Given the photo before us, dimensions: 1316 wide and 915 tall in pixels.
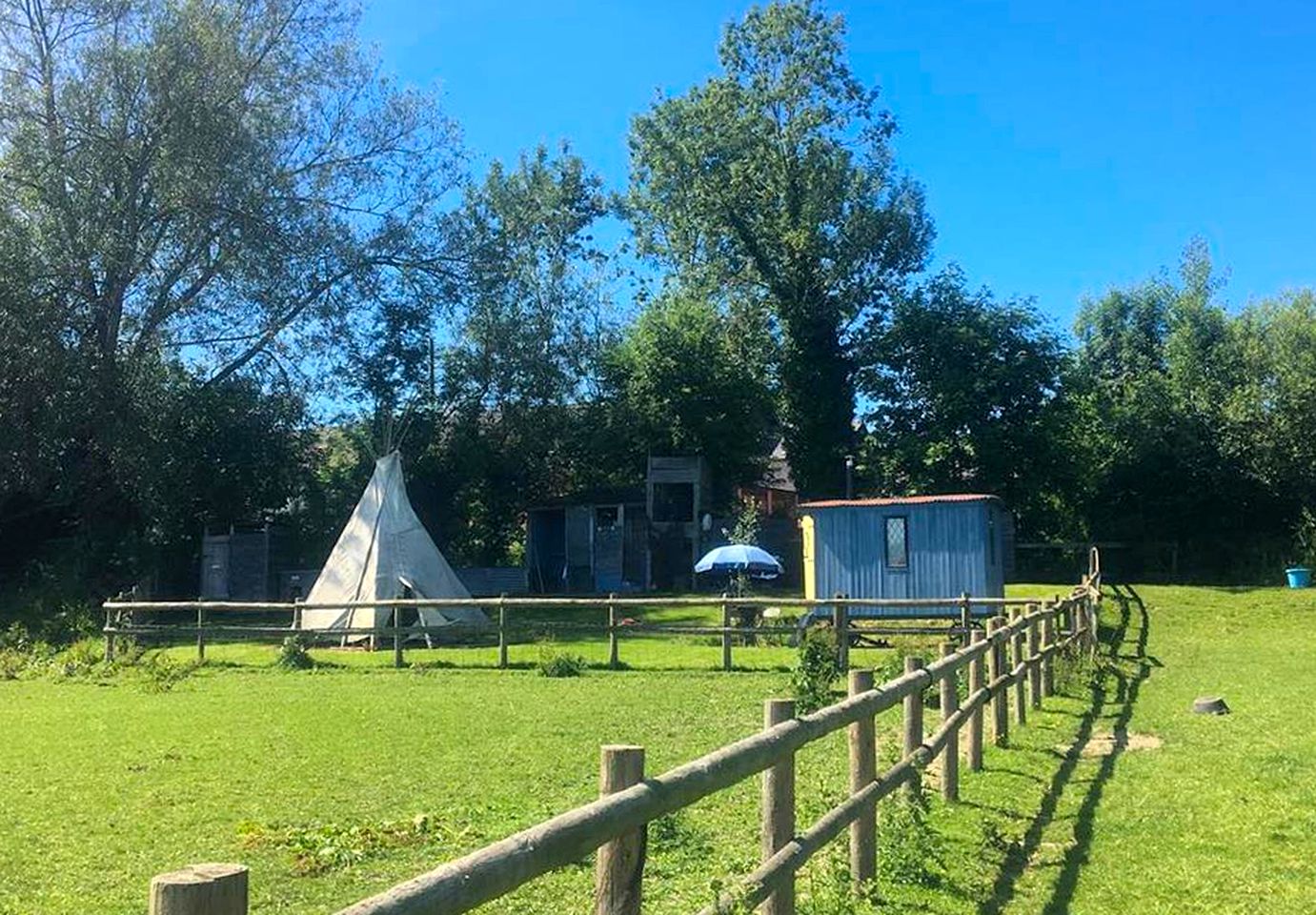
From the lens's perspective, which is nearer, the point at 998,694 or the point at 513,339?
the point at 998,694

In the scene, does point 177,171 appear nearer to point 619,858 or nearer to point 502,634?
point 502,634

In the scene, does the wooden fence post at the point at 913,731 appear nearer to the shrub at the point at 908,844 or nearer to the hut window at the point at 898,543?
the shrub at the point at 908,844

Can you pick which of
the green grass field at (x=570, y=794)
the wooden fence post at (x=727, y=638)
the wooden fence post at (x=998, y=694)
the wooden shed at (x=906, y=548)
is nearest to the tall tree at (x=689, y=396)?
the wooden shed at (x=906, y=548)

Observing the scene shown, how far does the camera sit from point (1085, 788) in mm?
8289

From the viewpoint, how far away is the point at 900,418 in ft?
129

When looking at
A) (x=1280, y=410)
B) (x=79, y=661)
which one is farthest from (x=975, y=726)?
(x=1280, y=410)

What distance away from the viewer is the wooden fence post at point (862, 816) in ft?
18.9

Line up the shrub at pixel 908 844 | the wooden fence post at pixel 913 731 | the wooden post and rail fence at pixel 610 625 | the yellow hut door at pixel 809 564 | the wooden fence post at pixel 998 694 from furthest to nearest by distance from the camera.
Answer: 1. the yellow hut door at pixel 809 564
2. the wooden post and rail fence at pixel 610 625
3. the wooden fence post at pixel 998 694
4. the wooden fence post at pixel 913 731
5. the shrub at pixel 908 844

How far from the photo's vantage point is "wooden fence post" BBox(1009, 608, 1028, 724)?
11016 mm

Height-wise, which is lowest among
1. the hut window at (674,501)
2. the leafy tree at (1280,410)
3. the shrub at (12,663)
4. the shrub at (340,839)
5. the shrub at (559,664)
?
the shrub at (12,663)

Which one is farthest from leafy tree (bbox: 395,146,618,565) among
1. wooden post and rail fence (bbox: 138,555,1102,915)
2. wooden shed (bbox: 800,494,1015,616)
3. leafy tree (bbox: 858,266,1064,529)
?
wooden post and rail fence (bbox: 138,555,1102,915)

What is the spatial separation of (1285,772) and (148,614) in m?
20.9

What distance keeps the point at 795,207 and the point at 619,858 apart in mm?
41364

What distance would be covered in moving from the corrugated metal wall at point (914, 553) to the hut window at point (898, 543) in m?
0.07
